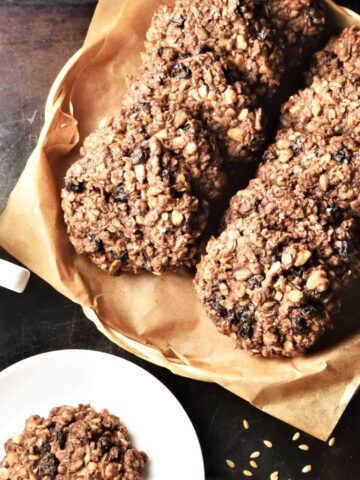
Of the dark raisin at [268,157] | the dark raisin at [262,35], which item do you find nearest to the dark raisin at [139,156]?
the dark raisin at [268,157]

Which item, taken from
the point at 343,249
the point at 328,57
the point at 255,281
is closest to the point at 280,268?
the point at 255,281

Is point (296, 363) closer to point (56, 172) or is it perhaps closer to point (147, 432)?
point (147, 432)

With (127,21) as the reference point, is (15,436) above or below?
below

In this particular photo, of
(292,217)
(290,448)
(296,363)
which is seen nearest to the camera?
(292,217)

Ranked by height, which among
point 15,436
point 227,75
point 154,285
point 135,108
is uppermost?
point 227,75

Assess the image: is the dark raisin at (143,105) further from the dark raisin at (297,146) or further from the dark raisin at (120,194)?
the dark raisin at (297,146)

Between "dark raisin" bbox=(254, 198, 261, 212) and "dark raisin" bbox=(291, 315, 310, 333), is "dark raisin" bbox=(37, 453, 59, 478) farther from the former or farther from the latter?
"dark raisin" bbox=(254, 198, 261, 212)

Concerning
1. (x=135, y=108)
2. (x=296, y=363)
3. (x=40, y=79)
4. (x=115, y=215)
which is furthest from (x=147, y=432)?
(x=40, y=79)
